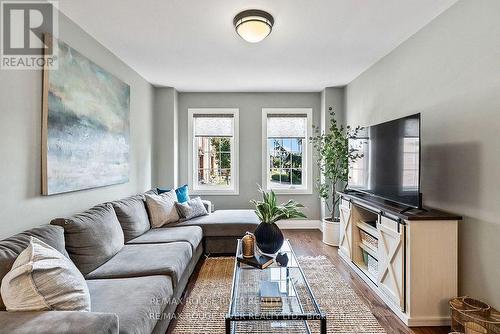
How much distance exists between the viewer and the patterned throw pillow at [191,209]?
3.71 m

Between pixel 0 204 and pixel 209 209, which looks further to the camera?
pixel 209 209

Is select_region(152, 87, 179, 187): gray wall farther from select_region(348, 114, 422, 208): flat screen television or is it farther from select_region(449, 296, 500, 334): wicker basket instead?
select_region(449, 296, 500, 334): wicker basket

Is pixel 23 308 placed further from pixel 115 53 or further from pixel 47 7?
pixel 115 53

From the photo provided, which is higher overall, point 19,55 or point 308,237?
point 19,55

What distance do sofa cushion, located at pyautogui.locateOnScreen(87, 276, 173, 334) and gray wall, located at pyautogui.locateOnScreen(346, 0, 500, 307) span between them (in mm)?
2335

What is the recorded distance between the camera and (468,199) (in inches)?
83.4

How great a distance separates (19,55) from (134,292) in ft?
6.25

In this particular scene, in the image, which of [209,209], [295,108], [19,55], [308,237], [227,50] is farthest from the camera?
[295,108]

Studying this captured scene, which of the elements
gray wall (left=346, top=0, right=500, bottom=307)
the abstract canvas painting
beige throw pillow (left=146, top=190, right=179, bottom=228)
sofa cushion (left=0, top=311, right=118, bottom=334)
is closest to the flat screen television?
gray wall (left=346, top=0, right=500, bottom=307)

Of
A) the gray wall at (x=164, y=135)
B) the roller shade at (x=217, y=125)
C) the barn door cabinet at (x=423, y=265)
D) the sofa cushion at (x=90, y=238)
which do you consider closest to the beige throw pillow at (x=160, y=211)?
the sofa cushion at (x=90, y=238)

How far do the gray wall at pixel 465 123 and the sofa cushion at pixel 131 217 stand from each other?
301cm

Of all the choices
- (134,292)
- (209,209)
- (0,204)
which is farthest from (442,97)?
(0,204)

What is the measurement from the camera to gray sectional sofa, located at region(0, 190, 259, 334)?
1271mm

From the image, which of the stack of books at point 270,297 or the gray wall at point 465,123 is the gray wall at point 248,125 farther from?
the stack of books at point 270,297
